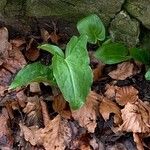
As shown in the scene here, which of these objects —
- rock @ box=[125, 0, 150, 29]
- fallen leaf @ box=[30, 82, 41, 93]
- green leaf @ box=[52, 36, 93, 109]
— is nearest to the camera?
green leaf @ box=[52, 36, 93, 109]

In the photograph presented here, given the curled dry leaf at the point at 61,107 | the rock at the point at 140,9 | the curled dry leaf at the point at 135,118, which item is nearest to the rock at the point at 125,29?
the rock at the point at 140,9

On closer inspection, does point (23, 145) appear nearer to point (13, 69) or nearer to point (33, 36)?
point (13, 69)

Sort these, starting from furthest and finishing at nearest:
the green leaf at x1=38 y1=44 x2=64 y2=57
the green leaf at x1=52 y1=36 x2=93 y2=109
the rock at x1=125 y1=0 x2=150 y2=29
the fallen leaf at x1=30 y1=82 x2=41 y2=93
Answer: the fallen leaf at x1=30 y1=82 x2=41 y2=93 → the rock at x1=125 y1=0 x2=150 y2=29 → the green leaf at x1=38 y1=44 x2=64 y2=57 → the green leaf at x1=52 y1=36 x2=93 y2=109

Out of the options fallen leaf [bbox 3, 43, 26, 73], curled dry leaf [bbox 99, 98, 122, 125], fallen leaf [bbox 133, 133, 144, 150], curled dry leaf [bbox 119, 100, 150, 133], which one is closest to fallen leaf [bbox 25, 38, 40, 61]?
fallen leaf [bbox 3, 43, 26, 73]

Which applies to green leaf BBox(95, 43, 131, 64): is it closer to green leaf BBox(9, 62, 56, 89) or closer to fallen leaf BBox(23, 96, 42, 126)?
green leaf BBox(9, 62, 56, 89)

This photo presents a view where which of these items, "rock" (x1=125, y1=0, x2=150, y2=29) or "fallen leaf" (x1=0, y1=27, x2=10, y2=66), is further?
"fallen leaf" (x1=0, y1=27, x2=10, y2=66)

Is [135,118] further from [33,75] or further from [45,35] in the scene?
[45,35]
